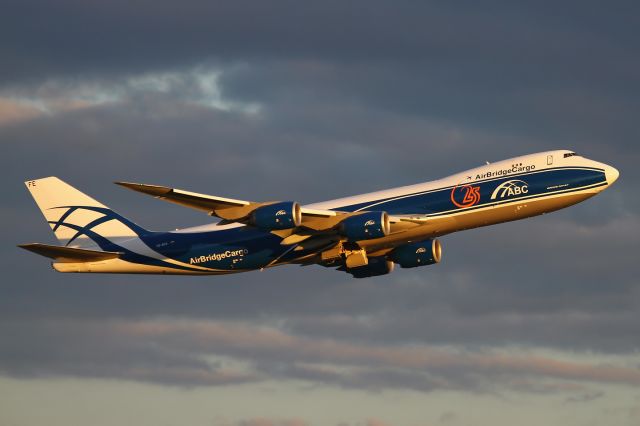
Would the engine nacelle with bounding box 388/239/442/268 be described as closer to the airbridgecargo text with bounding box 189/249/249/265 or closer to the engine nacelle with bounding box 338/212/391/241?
the engine nacelle with bounding box 338/212/391/241

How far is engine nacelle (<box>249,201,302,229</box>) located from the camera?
6981 cm

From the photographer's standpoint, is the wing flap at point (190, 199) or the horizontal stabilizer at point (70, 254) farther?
the horizontal stabilizer at point (70, 254)

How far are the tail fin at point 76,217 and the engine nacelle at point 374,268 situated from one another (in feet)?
51.7

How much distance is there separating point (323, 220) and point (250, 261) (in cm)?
721

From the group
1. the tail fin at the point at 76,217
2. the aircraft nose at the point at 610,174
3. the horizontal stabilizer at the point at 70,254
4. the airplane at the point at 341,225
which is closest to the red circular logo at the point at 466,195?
the airplane at the point at 341,225

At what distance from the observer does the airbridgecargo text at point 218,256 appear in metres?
77.4

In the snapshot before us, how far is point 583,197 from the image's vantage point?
7325cm

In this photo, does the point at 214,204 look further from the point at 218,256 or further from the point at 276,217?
the point at 218,256

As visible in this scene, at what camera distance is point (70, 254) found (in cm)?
7781

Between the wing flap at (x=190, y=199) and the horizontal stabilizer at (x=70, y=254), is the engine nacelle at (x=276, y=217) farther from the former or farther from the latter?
the horizontal stabilizer at (x=70, y=254)

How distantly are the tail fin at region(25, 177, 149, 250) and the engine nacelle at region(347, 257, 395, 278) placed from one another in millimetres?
15759

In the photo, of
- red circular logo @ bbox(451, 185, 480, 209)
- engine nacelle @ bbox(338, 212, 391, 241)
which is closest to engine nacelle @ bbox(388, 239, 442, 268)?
red circular logo @ bbox(451, 185, 480, 209)

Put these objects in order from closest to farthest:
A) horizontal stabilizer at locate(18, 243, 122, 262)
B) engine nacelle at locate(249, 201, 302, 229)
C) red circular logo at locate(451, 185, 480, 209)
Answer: engine nacelle at locate(249, 201, 302, 229) < red circular logo at locate(451, 185, 480, 209) < horizontal stabilizer at locate(18, 243, 122, 262)

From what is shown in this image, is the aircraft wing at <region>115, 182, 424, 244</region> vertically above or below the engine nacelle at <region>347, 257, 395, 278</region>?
above
